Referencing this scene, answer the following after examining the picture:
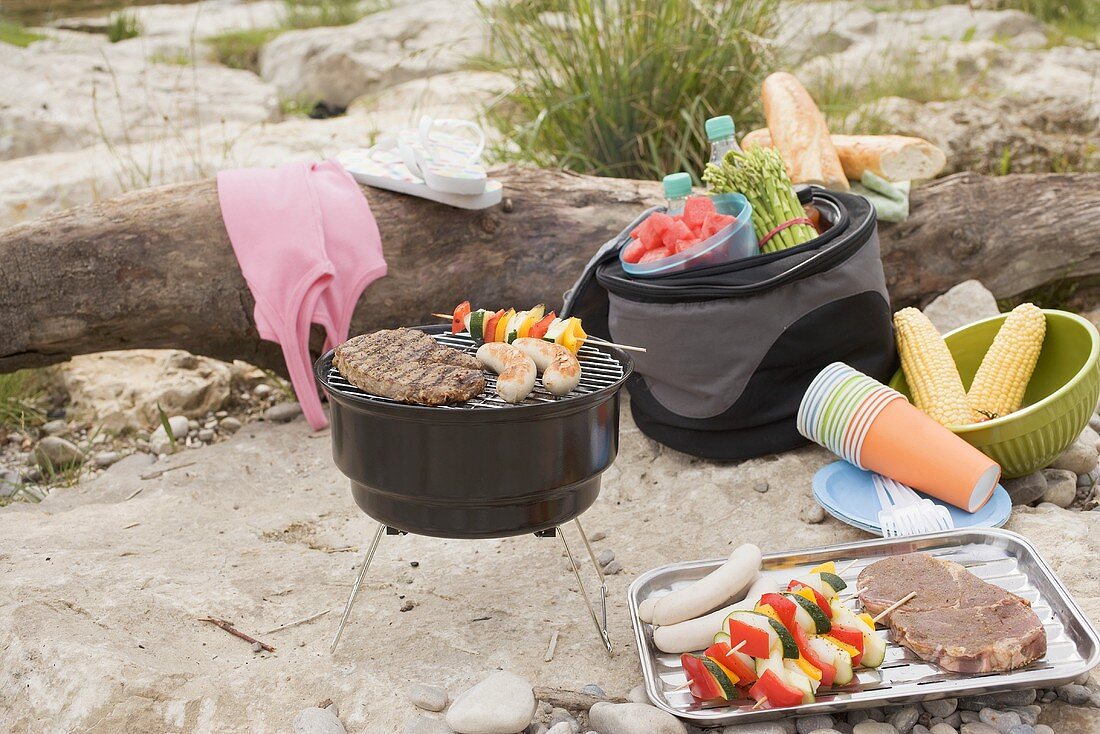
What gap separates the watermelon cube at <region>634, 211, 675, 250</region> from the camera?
358 centimetres

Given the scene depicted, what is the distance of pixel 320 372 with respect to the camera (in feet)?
8.59

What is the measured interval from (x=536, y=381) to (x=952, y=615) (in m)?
1.11

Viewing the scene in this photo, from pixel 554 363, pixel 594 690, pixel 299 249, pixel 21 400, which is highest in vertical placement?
pixel 554 363

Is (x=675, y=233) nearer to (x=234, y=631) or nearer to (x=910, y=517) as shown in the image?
(x=910, y=517)

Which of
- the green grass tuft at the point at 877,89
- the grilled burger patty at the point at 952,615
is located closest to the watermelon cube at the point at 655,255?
the grilled burger patty at the point at 952,615

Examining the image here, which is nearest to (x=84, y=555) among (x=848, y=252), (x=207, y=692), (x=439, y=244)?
(x=207, y=692)

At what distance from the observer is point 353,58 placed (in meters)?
9.82

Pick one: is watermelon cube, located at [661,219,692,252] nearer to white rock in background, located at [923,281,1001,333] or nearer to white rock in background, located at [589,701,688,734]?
white rock in background, located at [923,281,1001,333]

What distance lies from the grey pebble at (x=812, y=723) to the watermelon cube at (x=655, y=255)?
5.54 feet

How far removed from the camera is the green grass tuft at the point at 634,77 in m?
5.07

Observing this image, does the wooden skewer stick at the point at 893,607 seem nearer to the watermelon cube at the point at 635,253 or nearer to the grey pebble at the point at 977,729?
the grey pebble at the point at 977,729

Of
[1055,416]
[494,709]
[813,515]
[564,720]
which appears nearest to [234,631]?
[494,709]

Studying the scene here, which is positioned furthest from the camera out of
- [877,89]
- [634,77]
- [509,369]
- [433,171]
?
[877,89]

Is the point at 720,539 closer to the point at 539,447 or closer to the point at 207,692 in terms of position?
the point at 539,447
